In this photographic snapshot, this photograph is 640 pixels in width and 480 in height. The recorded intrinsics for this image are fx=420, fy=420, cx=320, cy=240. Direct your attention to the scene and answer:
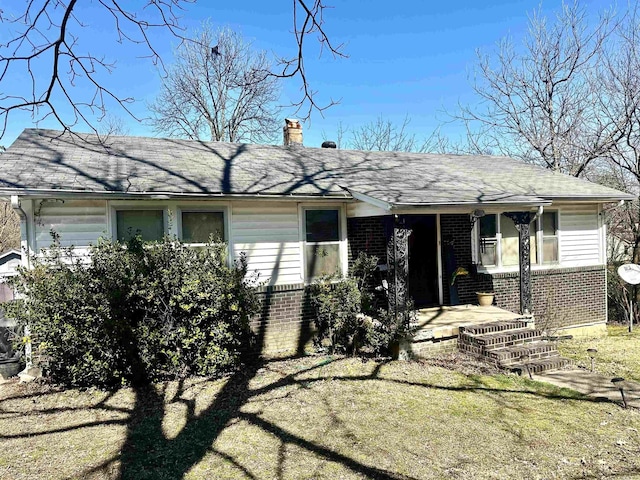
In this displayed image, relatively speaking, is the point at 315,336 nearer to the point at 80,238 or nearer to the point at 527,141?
the point at 80,238

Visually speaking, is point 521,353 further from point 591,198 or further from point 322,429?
point 591,198

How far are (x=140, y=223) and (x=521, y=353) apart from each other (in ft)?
23.6

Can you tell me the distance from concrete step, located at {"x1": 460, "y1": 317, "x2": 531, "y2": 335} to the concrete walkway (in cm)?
119

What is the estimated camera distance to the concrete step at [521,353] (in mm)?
7279

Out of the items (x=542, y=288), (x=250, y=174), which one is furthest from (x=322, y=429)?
(x=542, y=288)

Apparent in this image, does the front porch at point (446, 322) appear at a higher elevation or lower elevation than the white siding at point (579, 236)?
lower

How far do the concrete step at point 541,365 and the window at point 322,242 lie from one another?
11.9ft

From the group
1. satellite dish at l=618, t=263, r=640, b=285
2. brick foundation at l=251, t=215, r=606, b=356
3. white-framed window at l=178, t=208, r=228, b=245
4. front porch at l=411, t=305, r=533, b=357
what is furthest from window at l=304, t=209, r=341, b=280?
satellite dish at l=618, t=263, r=640, b=285

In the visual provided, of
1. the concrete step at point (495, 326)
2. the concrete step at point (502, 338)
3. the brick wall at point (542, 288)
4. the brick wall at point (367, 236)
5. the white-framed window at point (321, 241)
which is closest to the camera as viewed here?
the concrete step at point (502, 338)

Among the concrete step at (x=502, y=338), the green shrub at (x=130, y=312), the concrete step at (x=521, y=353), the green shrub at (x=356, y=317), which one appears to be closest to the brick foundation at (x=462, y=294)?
the concrete step at (x=502, y=338)

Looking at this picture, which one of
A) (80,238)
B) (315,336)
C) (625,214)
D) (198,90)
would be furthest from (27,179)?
(198,90)

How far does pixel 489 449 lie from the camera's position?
14.8 feet

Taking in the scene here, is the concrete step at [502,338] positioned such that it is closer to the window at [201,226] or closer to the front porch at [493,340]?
the front porch at [493,340]

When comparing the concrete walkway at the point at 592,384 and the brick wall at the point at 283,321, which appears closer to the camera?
the concrete walkway at the point at 592,384
